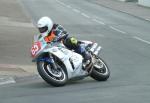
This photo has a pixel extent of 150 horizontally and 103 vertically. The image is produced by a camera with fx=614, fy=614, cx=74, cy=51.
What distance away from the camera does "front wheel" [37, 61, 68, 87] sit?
11930 millimetres

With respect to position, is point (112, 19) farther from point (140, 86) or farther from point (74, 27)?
point (140, 86)

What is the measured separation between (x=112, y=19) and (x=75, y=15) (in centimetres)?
411

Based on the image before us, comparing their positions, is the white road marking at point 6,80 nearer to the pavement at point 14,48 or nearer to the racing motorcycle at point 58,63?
the pavement at point 14,48

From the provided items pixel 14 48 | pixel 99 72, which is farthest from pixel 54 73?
pixel 14 48

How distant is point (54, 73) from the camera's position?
477 inches

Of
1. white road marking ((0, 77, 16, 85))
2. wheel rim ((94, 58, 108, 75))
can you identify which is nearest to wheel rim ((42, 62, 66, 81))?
wheel rim ((94, 58, 108, 75))

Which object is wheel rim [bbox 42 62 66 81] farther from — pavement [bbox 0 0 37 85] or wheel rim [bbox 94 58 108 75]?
pavement [bbox 0 0 37 85]

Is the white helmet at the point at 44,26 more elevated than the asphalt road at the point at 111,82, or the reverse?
the white helmet at the point at 44,26

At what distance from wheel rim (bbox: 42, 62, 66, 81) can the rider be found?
59 cm

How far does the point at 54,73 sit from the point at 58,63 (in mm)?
295

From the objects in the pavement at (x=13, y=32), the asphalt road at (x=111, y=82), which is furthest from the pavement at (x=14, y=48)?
the asphalt road at (x=111, y=82)

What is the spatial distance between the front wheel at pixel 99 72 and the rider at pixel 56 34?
310 mm

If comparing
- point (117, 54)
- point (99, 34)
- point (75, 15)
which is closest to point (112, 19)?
point (75, 15)

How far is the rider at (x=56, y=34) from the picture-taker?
12.4 metres
